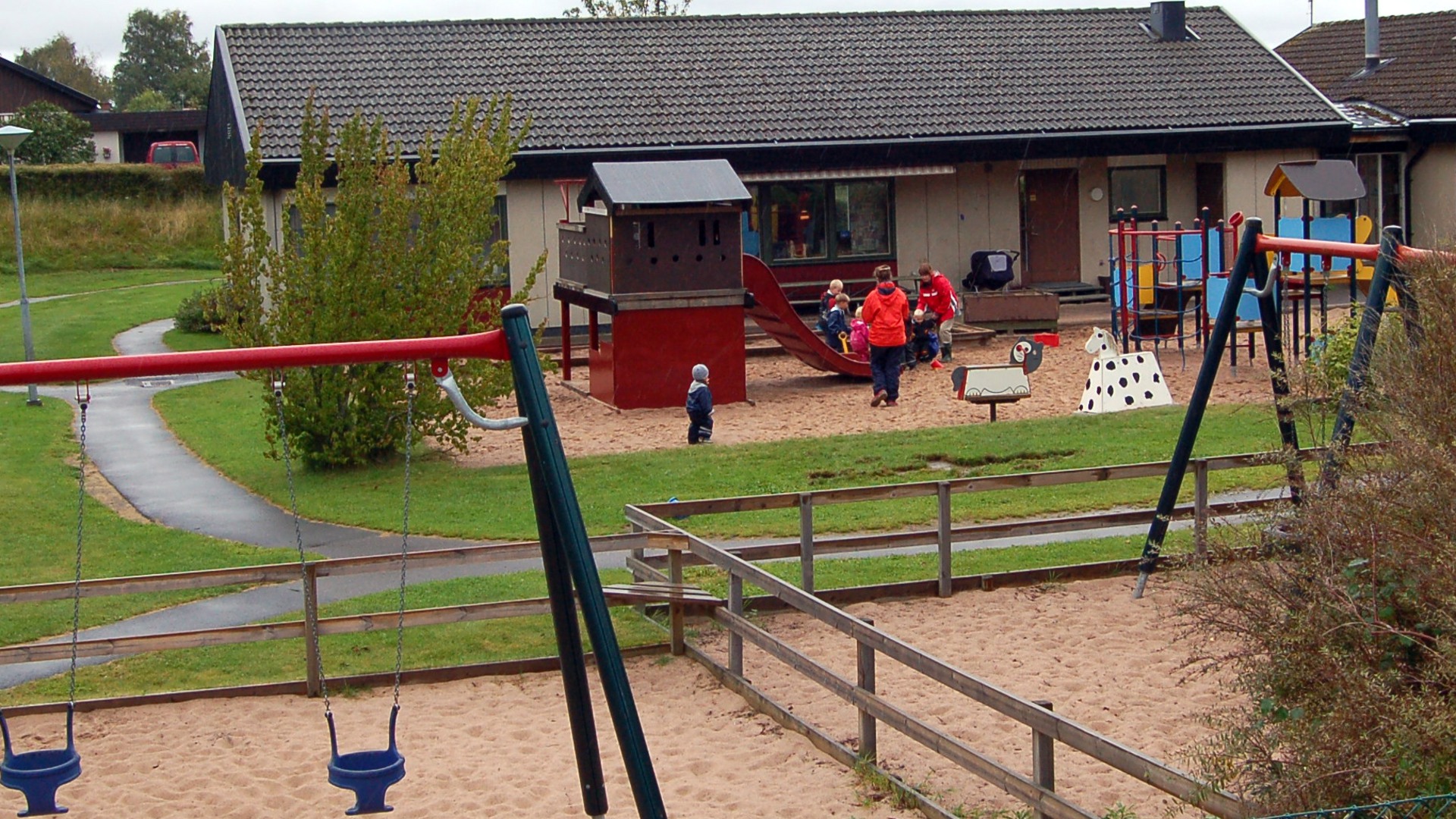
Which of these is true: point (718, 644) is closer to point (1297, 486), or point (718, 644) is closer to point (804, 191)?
point (1297, 486)

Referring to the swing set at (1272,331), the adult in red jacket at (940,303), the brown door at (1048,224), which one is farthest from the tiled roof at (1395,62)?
the swing set at (1272,331)

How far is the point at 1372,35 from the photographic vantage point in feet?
121

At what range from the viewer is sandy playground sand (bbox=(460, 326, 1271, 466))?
58.7ft

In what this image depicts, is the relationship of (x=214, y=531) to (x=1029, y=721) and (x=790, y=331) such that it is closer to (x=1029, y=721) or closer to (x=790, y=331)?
(x=790, y=331)

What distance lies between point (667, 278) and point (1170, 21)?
17.7 metres

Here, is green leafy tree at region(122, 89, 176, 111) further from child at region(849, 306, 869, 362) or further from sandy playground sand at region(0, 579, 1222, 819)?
sandy playground sand at region(0, 579, 1222, 819)

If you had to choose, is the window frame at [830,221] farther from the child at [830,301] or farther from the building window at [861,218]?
the child at [830,301]

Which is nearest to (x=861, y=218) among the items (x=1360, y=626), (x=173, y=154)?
(x=1360, y=626)

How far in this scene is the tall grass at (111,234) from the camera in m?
44.0

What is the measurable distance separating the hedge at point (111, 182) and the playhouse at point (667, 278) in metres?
27.7

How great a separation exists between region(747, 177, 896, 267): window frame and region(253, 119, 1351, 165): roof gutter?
0.70 meters

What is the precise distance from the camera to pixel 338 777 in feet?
21.4

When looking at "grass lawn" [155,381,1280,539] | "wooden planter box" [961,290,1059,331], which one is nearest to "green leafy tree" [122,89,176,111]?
"wooden planter box" [961,290,1059,331]

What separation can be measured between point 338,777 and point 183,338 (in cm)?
2457
